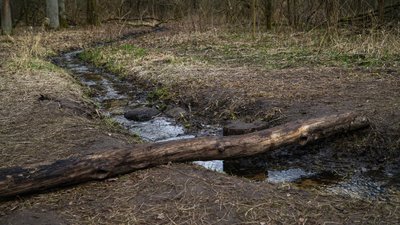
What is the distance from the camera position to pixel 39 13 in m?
26.0

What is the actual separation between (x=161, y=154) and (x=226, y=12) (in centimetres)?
1675

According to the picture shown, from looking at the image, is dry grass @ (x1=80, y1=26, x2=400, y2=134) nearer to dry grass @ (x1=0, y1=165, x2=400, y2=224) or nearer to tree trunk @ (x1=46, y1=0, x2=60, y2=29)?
dry grass @ (x1=0, y1=165, x2=400, y2=224)

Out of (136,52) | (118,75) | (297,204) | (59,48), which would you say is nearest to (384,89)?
(297,204)

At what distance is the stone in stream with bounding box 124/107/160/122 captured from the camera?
285 inches

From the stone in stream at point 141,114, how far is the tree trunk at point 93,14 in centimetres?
1633

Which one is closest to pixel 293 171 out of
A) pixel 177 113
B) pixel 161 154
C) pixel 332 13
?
pixel 161 154

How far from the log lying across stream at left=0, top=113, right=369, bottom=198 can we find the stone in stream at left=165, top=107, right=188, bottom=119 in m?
2.53

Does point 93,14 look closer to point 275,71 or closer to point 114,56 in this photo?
point 114,56

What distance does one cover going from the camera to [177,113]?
7.29m

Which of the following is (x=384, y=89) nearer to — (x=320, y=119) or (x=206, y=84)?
(x=320, y=119)

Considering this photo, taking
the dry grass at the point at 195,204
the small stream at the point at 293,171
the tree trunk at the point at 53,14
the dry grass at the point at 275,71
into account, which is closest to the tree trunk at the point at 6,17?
the tree trunk at the point at 53,14

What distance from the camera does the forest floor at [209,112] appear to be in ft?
12.1

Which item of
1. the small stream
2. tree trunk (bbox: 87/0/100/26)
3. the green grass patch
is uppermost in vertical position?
tree trunk (bbox: 87/0/100/26)

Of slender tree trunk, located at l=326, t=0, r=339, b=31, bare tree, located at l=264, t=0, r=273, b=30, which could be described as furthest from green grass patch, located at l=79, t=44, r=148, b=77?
bare tree, located at l=264, t=0, r=273, b=30
